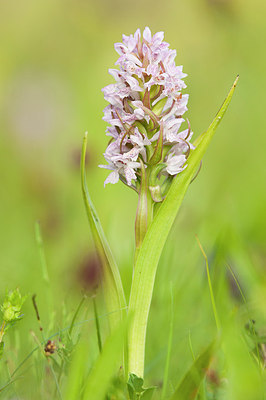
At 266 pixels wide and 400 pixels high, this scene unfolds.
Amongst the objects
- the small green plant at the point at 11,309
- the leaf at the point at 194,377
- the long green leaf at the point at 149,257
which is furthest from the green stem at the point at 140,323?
the small green plant at the point at 11,309

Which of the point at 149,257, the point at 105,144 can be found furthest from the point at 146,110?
the point at 105,144

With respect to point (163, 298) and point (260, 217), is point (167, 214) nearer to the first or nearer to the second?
point (163, 298)

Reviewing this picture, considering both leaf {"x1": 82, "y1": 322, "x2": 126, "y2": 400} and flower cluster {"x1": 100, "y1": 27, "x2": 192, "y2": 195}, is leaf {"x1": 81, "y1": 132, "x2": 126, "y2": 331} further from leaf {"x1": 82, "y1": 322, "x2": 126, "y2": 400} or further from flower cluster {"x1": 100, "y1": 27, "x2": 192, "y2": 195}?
leaf {"x1": 82, "y1": 322, "x2": 126, "y2": 400}

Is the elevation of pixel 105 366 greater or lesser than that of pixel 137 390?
greater

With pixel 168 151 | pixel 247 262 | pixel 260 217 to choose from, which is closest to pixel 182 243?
pixel 260 217

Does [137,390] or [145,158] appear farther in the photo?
[145,158]

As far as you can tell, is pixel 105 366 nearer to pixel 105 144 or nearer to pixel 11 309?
pixel 11 309

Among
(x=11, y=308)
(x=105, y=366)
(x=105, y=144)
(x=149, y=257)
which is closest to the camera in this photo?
(x=105, y=366)

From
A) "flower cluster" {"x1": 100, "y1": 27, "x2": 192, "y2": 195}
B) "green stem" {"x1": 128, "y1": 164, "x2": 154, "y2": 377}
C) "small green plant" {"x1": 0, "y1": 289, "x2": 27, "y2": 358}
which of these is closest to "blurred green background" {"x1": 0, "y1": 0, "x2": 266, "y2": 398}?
"green stem" {"x1": 128, "y1": 164, "x2": 154, "y2": 377}
